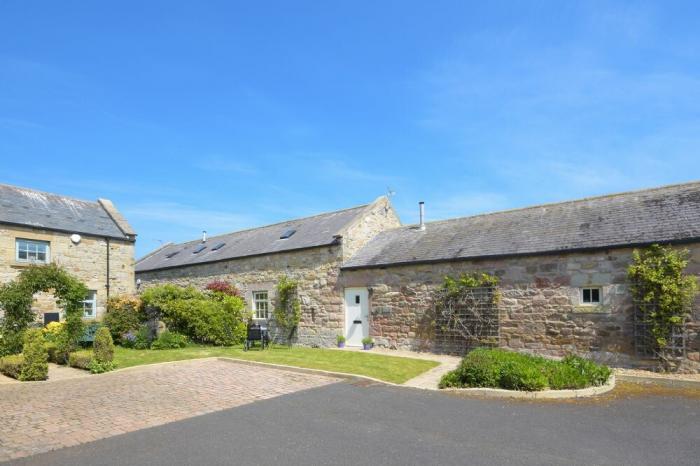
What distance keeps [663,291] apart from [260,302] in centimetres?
1520

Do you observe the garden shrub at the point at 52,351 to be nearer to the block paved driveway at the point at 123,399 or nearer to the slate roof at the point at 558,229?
the block paved driveway at the point at 123,399

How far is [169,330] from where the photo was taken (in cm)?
1902

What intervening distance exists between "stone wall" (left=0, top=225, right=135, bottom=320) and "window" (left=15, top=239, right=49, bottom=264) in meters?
0.18

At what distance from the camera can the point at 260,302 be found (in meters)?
21.4

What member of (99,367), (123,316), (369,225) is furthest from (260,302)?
(99,367)

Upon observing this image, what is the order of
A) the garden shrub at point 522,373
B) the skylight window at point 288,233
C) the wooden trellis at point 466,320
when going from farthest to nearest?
the skylight window at point 288,233
the wooden trellis at point 466,320
the garden shrub at point 522,373

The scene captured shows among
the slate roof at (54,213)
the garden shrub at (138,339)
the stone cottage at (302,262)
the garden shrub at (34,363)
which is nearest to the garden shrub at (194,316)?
the garden shrub at (138,339)

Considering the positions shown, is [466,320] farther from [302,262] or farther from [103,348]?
[103,348]

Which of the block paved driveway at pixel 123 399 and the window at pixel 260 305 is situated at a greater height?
the window at pixel 260 305

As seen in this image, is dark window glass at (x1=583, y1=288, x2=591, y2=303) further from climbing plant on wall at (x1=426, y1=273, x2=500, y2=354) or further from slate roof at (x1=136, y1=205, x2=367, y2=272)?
slate roof at (x1=136, y1=205, x2=367, y2=272)

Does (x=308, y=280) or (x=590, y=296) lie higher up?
(x=308, y=280)

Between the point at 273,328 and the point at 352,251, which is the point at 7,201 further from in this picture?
the point at 352,251

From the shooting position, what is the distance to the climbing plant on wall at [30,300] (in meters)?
13.5

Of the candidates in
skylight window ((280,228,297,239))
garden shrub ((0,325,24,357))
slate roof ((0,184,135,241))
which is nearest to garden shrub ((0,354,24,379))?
garden shrub ((0,325,24,357))
